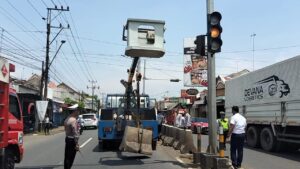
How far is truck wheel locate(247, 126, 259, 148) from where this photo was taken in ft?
74.2

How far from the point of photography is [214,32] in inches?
509

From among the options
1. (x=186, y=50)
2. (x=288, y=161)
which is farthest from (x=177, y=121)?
(x=288, y=161)

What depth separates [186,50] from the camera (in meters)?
26.1

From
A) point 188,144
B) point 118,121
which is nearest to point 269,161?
point 188,144

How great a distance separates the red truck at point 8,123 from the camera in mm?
9281

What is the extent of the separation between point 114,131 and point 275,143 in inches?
268

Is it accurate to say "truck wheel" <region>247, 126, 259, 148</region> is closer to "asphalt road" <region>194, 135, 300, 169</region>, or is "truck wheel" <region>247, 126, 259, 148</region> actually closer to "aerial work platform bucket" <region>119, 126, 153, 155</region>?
"asphalt road" <region>194, 135, 300, 169</region>

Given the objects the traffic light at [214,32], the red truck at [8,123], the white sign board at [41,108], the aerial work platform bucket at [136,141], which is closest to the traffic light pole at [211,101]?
the traffic light at [214,32]

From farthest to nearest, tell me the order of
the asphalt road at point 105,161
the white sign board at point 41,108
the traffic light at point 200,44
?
the white sign board at point 41,108 < the asphalt road at point 105,161 < the traffic light at point 200,44

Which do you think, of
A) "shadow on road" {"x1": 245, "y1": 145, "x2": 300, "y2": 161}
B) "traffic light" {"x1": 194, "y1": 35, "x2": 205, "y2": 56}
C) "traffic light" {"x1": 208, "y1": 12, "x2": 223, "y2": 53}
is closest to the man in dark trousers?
"traffic light" {"x1": 194, "y1": 35, "x2": 205, "y2": 56}

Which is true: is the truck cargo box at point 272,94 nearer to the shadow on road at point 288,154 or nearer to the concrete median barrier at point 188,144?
the shadow on road at point 288,154

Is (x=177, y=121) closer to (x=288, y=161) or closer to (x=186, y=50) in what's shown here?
(x=186, y=50)

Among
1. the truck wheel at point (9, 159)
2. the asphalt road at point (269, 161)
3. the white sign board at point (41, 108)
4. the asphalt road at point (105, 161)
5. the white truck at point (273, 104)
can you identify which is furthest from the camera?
the white sign board at point (41, 108)

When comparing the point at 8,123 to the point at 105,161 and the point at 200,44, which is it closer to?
the point at 200,44
